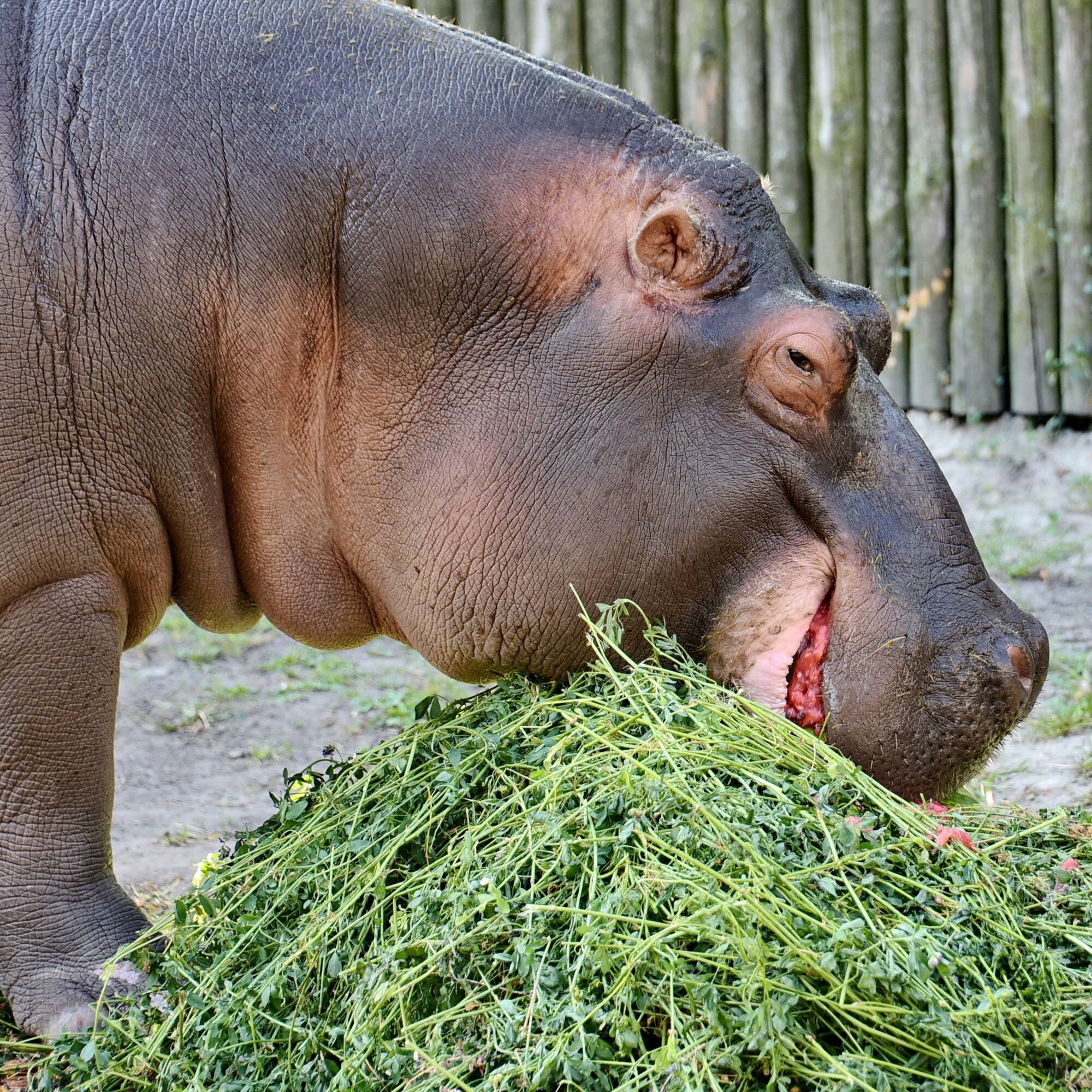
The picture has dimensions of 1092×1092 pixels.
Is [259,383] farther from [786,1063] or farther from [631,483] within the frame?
[786,1063]

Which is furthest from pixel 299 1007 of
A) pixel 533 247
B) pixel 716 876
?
pixel 533 247

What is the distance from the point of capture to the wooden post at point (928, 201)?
23.1 feet

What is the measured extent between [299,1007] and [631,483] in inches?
40.7

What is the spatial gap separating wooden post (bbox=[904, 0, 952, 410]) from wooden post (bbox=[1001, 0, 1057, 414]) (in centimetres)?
31

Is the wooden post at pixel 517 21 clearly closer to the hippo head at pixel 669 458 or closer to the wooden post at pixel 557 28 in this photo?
the wooden post at pixel 557 28

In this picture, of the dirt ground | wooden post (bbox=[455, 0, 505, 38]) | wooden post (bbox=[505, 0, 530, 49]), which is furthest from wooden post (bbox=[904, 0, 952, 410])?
wooden post (bbox=[455, 0, 505, 38])

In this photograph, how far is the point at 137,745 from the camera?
482 cm

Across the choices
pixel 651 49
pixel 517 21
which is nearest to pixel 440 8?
pixel 517 21

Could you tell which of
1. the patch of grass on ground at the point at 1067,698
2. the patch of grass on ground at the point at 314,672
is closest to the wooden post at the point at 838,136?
the patch of grass on ground at the point at 1067,698

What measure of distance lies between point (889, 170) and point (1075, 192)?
3.01 feet

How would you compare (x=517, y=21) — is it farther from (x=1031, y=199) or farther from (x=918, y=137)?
(x=1031, y=199)

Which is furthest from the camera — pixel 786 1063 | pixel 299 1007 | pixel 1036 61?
pixel 1036 61

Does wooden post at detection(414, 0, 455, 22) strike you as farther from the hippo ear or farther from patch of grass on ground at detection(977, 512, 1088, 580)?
the hippo ear

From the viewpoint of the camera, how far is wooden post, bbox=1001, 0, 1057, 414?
691cm
